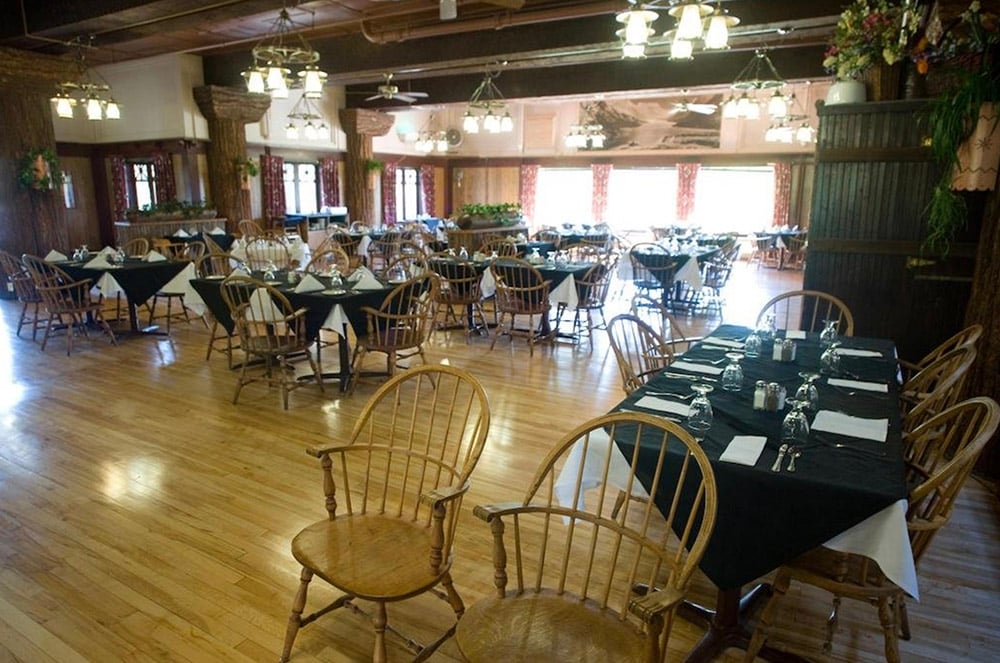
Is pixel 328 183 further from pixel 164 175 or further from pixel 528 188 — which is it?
pixel 528 188

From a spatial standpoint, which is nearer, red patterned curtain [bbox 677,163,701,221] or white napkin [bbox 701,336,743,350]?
white napkin [bbox 701,336,743,350]

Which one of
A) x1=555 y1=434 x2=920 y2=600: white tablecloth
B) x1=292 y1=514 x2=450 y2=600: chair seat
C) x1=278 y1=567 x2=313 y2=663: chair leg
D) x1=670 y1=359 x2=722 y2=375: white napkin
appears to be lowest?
x1=278 y1=567 x2=313 y2=663: chair leg

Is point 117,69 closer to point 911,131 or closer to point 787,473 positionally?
point 911,131

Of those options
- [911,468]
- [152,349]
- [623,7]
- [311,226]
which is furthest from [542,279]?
A: [311,226]

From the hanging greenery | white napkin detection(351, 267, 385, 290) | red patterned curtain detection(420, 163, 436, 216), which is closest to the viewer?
white napkin detection(351, 267, 385, 290)

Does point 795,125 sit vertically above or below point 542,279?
above

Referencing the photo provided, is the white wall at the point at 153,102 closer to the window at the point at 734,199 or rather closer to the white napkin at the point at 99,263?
the white napkin at the point at 99,263

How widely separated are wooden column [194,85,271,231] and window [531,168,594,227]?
791 centimetres

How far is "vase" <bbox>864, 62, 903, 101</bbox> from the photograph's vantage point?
4.31m

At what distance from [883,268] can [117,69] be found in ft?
43.0

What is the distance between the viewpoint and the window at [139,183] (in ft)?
42.1

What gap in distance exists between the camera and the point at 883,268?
176 inches

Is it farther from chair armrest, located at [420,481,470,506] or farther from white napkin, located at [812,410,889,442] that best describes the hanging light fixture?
chair armrest, located at [420,481,470,506]

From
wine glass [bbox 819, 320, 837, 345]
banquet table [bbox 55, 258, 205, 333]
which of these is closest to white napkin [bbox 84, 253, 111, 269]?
banquet table [bbox 55, 258, 205, 333]
